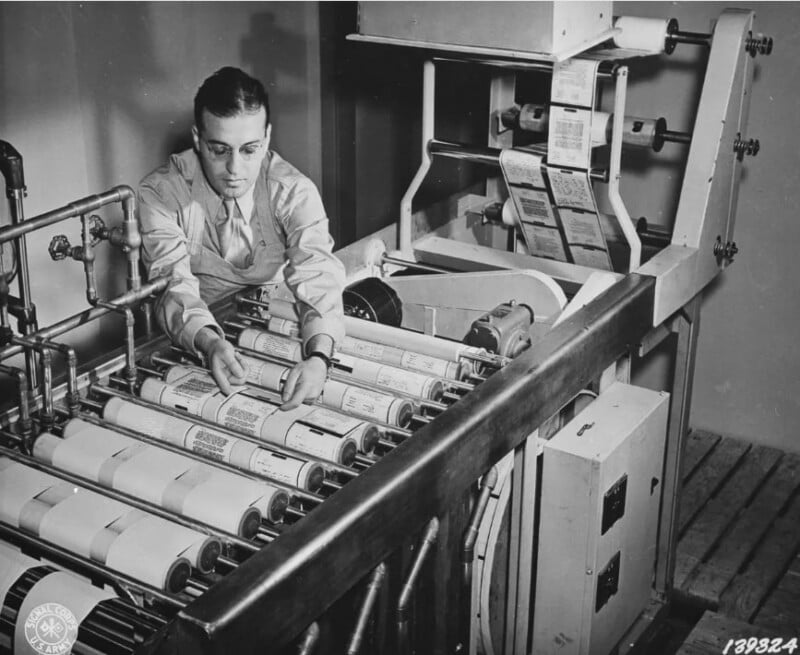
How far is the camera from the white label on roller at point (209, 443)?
2.13 meters

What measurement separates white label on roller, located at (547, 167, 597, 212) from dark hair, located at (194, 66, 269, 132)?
104 centimetres

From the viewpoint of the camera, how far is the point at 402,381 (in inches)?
94.7

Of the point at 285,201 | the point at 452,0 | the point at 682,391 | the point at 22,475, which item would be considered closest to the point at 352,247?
the point at 285,201

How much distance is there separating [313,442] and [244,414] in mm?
→ 189

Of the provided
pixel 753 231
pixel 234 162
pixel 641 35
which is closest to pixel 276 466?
pixel 234 162

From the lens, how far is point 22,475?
202 cm

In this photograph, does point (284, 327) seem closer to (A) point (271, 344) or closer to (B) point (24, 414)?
(A) point (271, 344)

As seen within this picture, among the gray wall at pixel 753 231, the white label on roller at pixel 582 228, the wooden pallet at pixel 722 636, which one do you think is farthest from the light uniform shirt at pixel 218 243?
the gray wall at pixel 753 231

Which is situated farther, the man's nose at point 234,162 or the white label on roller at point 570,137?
the white label on roller at point 570,137

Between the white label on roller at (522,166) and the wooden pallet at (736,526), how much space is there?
4.08ft

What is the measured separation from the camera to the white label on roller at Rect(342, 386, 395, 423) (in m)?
2.29

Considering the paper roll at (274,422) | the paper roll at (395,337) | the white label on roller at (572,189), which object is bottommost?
the paper roll at (274,422)

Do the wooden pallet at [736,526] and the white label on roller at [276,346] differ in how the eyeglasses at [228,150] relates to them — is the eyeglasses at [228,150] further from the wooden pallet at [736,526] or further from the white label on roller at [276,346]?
the wooden pallet at [736,526]

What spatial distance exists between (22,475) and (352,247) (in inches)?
54.7
